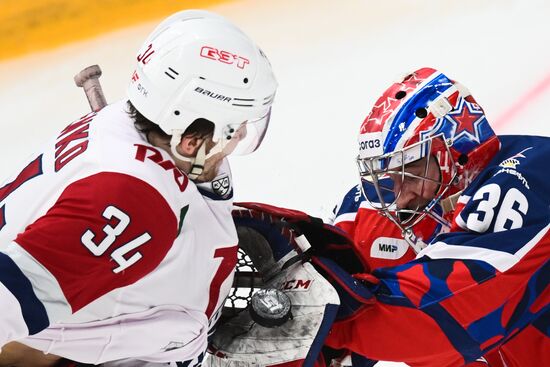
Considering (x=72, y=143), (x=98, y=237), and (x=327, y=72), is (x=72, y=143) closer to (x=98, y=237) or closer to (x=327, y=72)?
(x=98, y=237)

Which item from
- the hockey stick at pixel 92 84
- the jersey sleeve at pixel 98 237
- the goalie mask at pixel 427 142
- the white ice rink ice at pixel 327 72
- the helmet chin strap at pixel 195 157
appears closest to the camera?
the jersey sleeve at pixel 98 237

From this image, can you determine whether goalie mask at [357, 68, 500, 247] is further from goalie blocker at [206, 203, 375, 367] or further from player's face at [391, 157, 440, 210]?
goalie blocker at [206, 203, 375, 367]

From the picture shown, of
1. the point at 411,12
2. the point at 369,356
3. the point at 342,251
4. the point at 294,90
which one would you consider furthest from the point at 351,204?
the point at 411,12

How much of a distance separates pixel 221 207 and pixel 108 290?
0.36 meters

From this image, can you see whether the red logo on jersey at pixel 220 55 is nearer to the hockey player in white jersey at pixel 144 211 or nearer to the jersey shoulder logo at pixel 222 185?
the hockey player in white jersey at pixel 144 211

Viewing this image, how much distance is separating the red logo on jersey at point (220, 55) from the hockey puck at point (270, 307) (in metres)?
0.51

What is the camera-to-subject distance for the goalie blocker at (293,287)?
75.1 inches

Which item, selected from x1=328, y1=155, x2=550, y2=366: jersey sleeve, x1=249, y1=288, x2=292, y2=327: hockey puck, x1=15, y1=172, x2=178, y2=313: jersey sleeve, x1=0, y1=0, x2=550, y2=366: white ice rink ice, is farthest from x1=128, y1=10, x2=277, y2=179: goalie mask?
x1=0, y1=0, x2=550, y2=366: white ice rink ice

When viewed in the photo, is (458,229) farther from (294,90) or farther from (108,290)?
(294,90)

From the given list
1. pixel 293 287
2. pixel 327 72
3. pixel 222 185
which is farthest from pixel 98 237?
pixel 327 72

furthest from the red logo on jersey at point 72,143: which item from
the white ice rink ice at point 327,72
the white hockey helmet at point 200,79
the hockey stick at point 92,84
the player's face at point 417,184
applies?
the white ice rink ice at point 327,72

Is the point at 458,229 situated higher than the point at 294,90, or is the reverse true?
the point at 458,229

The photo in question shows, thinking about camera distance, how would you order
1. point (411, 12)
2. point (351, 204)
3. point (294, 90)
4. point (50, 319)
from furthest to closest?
point (411, 12) → point (294, 90) → point (351, 204) → point (50, 319)

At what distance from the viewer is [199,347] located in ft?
5.92
